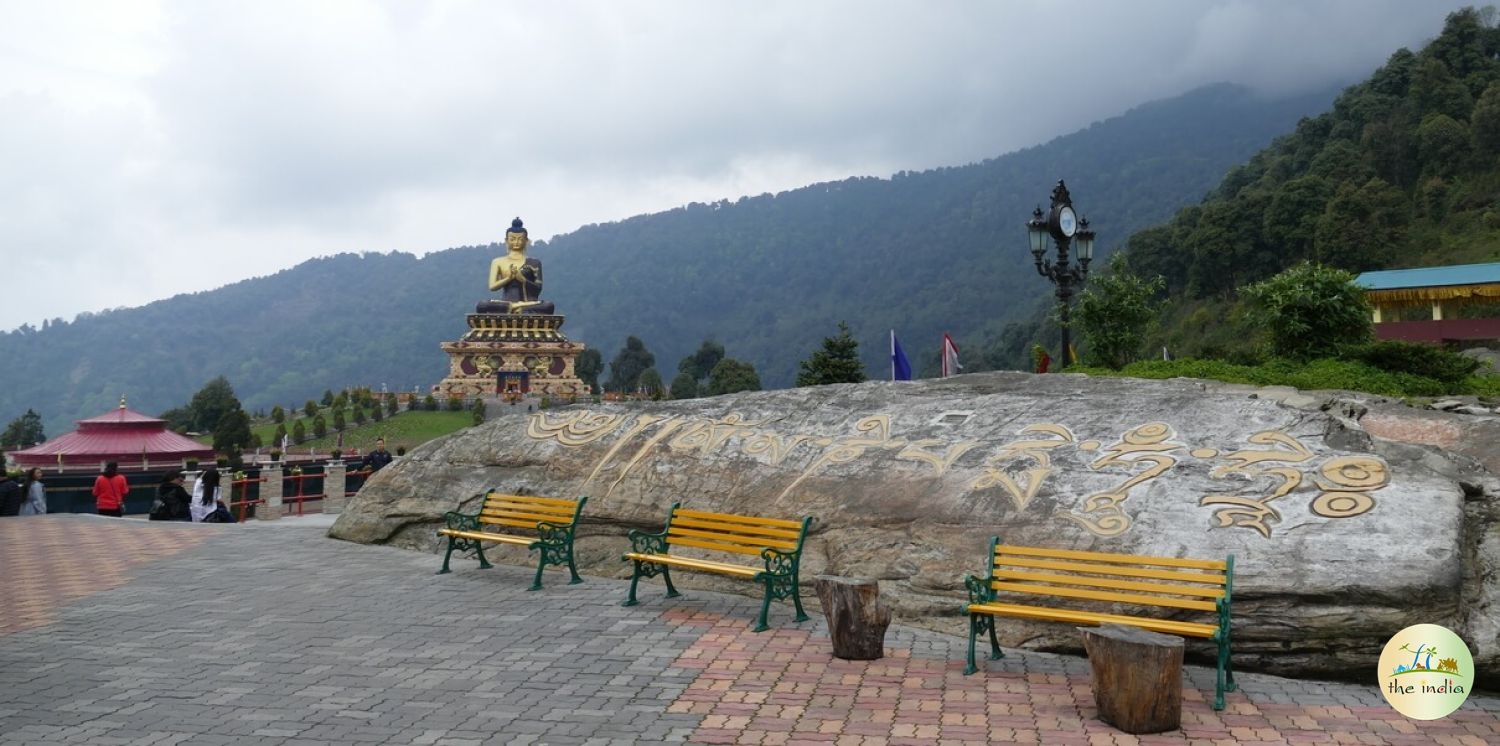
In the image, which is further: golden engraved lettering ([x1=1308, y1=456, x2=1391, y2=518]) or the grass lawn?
the grass lawn

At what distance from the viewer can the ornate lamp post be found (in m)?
16.4

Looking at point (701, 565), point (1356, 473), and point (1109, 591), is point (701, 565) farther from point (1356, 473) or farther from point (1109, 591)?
point (1356, 473)

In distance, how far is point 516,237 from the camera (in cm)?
5956

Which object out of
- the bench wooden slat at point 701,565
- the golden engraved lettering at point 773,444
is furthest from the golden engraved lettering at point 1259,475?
the golden engraved lettering at point 773,444

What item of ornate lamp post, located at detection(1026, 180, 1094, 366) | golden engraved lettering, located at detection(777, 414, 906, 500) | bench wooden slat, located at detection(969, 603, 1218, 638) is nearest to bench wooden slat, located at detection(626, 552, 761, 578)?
golden engraved lettering, located at detection(777, 414, 906, 500)

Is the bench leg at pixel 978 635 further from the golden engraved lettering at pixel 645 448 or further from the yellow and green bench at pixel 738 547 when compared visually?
the golden engraved lettering at pixel 645 448

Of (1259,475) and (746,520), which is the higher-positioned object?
(1259,475)

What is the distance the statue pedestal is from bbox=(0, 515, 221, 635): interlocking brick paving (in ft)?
129

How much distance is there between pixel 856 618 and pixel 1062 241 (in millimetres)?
11769

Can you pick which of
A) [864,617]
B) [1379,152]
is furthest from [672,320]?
[864,617]

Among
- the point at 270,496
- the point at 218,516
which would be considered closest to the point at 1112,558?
the point at 218,516

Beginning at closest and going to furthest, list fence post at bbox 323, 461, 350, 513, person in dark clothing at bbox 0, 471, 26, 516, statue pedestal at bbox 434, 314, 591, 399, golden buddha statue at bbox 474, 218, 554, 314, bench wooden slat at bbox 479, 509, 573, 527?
bench wooden slat at bbox 479, 509, 573, 527
person in dark clothing at bbox 0, 471, 26, 516
fence post at bbox 323, 461, 350, 513
statue pedestal at bbox 434, 314, 591, 399
golden buddha statue at bbox 474, 218, 554, 314

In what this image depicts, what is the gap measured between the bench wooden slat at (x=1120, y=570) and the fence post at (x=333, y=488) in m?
17.0

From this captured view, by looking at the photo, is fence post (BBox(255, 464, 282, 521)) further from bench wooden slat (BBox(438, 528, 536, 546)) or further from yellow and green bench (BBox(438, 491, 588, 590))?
bench wooden slat (BBox(438, 528, 536, 546))
